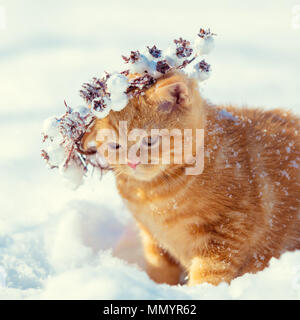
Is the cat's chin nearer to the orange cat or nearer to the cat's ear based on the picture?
the orange cat

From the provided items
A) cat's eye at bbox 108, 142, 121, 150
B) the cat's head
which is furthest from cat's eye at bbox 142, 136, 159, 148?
cat's eye at bbox 108, 142, 121, 150

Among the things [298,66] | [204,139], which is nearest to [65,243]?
[204,139]

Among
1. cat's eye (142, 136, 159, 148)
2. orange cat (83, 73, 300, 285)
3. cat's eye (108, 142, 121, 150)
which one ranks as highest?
cat's eye (142, 136, 159, 148)

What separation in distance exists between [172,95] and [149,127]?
129mm

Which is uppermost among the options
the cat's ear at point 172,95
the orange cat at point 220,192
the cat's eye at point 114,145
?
the cat's ear at point 172,95

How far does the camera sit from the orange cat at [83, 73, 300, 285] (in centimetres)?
143

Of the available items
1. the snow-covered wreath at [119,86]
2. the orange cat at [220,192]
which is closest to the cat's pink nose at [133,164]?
the orange cat at [220,192]

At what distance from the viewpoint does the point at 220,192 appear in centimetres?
148

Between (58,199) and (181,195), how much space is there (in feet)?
3.45

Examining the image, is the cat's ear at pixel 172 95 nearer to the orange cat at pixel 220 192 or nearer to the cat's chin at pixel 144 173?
the orange cat at pixel 220 192

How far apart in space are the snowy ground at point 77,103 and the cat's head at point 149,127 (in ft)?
1.07

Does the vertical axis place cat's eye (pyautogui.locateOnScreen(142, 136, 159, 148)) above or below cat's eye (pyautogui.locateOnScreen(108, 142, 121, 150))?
above

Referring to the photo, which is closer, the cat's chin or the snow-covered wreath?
the snow-covered wreath

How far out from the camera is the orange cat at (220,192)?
4.70 feet
